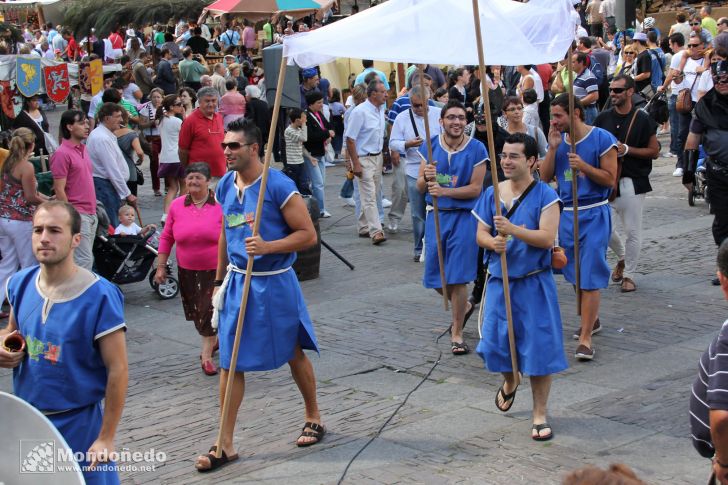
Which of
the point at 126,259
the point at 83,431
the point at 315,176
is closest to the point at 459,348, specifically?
the point at 126,259

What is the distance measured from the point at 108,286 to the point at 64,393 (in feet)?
1.60

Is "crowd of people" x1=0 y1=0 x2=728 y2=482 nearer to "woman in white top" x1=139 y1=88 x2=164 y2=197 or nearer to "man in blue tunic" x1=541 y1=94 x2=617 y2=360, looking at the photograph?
"man in blue tunic" x1=541 y1=94 x2=617 y2=360

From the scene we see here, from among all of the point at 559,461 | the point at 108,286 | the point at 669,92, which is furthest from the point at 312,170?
the point at 108,286

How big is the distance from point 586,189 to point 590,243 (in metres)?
0.45

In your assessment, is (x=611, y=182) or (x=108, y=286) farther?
(x=611, y=182)

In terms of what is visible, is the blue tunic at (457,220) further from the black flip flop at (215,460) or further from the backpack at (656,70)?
the backpack at (656,70)

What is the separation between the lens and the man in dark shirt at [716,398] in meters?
3.66

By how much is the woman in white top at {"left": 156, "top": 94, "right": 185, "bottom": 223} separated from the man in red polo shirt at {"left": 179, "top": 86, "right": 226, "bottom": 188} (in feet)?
6.21

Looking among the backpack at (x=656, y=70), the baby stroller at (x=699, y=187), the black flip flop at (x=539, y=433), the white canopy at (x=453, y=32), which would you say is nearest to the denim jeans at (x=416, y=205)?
the white canopy at (x=453, y=32)

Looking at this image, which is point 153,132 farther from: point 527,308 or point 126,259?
point 527,308

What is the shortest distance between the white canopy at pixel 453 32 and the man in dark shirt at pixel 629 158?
2.15 m

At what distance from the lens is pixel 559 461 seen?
5.98m

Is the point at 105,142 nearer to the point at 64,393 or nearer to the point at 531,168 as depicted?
the point at 531,168

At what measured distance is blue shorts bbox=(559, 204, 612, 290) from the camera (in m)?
8.04
